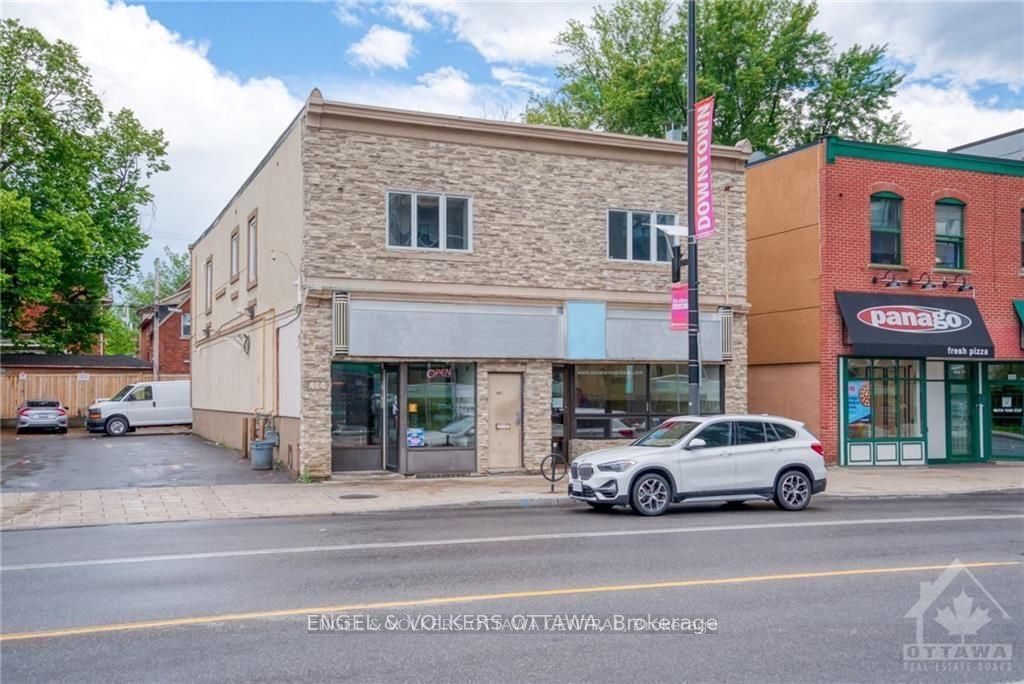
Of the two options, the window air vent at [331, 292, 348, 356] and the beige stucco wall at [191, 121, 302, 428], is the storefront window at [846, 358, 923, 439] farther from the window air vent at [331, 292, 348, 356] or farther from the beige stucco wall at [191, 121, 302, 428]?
the beige stucco wall at [191, 121, 302, 428]

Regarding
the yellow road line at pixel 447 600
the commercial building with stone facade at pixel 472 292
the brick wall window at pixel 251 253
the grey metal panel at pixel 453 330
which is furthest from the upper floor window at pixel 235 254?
the yellow road line at pixel 447 600

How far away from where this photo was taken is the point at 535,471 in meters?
20.4

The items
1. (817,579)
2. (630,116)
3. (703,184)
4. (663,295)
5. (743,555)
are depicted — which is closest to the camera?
(817,579)

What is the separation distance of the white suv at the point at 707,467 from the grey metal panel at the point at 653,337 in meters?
5.82

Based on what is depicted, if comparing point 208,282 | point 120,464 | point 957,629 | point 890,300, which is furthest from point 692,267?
point 208,282

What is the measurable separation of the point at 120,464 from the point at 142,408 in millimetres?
13979

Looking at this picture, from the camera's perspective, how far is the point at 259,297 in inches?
905

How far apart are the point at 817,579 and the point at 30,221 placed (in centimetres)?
3194

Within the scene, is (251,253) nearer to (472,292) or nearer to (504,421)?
(472,292)

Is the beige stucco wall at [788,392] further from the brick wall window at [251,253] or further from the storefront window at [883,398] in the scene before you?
the brick wall window at [251,253]

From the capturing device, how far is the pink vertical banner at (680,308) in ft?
57.1

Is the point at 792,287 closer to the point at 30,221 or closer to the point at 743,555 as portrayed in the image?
the point at 743,555

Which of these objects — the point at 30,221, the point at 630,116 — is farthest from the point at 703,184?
the point at 30,221

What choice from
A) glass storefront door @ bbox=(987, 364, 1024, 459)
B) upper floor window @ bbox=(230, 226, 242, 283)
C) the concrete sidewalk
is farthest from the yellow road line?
upper floor window @ bbox=(230, 226, 242, 283)
